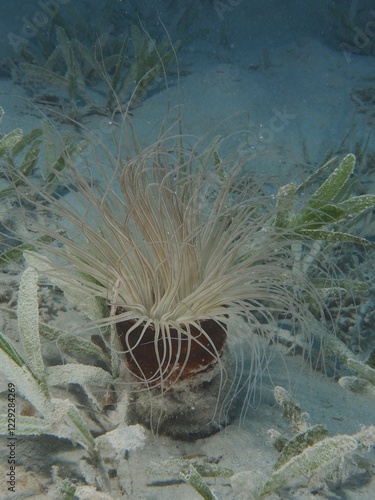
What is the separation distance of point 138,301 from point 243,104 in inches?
180

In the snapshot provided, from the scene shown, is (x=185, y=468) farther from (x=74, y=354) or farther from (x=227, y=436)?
(x=74, y=354)

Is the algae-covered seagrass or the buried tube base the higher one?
the algae-covered seagrass

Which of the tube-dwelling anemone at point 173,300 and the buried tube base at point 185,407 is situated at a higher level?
the tube-dwelling anemone at point 173,300

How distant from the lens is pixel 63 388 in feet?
6.91

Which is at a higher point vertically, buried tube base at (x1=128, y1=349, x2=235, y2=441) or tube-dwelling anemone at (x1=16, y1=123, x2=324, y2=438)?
tube-dwelling anemone at (x1=16, y1=123, x2=324, y2=438)

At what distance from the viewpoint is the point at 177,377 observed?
72.5 inches

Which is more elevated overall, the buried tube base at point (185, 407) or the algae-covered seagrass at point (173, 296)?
the algae-covered seagrass at point (173, 296)

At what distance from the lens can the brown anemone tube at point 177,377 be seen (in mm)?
1858

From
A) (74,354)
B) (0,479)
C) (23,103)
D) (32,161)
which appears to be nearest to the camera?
(0,479)

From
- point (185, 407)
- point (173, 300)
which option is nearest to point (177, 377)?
point (185, 407)

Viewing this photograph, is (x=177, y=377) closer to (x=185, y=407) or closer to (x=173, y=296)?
(x=185, y=407)

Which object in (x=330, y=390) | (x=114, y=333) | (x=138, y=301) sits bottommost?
(x=330, y=390)

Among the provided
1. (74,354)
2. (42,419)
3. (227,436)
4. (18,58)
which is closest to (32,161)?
(74,354)

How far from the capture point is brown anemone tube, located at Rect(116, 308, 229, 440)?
6.10 feet
